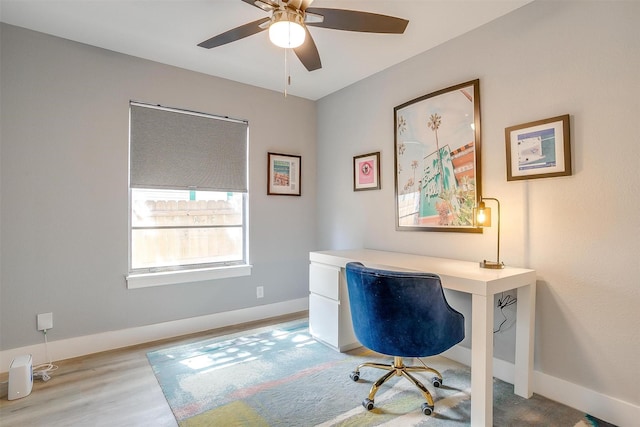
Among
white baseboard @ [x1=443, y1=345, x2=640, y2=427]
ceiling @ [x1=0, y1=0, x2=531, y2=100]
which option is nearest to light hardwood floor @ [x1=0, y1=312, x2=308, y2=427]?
white baseboard @ [x1=443, y1=345, x2=640, y2=427]

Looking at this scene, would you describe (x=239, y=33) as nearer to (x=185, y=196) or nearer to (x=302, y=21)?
(x=302, y=21)

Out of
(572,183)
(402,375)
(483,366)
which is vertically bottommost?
(402,375)

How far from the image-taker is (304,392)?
2.06 meters

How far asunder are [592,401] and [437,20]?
2578mm

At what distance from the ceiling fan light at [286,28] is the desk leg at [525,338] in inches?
78.8

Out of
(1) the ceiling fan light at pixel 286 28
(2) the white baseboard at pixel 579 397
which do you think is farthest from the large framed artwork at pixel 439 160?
(1) the ceiling fan light at pixel 286 28

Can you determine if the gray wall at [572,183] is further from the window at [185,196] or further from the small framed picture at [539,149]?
the window at [185,196]

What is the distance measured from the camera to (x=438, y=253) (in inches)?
104

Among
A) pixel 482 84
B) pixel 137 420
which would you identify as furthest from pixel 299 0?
pixel 137 420

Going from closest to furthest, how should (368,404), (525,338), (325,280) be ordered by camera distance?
1. (368,404)
2. (525,338)
3. (325,280)

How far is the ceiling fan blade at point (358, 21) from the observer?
1698mm

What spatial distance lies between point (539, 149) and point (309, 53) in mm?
1595

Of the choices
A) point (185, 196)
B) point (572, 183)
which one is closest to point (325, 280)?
point (185, 196)

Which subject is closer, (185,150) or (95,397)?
(95,397)
